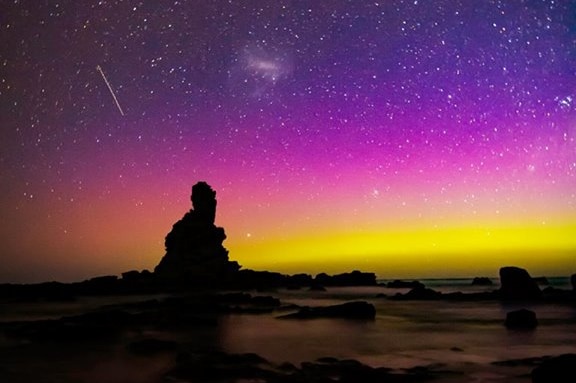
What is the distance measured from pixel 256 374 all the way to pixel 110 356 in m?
7.94

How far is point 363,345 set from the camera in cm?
2538

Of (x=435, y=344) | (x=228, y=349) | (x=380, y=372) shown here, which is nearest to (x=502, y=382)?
(x=380, y=372)

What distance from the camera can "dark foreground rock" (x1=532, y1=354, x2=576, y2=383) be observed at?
510 inches

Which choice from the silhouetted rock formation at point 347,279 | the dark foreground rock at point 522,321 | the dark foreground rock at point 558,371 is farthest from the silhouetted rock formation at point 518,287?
the silhouetted rock formation at point 347,279

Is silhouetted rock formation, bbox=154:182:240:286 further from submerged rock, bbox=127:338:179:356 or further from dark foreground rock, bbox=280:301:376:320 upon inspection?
submerged rock, bbox=127:338:179:356

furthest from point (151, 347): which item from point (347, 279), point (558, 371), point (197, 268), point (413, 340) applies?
point (347, 279)

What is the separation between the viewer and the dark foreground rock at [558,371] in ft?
42.5

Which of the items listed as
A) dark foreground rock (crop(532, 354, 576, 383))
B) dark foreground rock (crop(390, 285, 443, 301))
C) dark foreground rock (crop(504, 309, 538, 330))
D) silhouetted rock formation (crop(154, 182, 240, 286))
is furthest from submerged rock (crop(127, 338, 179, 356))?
silhouetted rock formation (crop(154, 182, 240, 286))

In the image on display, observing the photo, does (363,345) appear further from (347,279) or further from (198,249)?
(347,279)

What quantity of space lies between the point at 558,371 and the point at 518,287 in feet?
174

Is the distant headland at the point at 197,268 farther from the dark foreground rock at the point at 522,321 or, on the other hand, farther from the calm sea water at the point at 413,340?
the dark foreground rock at the point at 522,321

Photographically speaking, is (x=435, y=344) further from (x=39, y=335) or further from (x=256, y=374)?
(x=39, y=335)

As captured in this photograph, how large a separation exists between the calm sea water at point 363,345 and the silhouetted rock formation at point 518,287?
845 inches

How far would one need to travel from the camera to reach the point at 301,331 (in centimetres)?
3111
